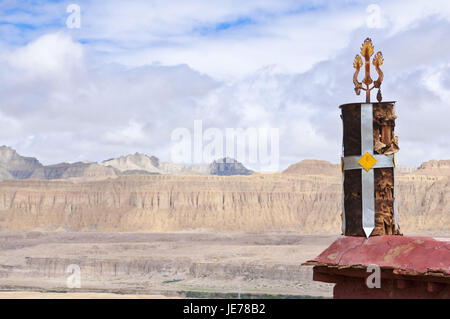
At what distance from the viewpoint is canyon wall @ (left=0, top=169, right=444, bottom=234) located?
429 feet

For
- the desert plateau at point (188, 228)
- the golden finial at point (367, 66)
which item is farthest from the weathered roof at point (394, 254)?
the desert plateau at point (188, 228)

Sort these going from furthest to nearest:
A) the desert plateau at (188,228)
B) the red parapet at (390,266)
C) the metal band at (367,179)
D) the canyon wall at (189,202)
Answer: the canyon wall at (189,202), the desert plateau at (188,228), the metal band at (367,179), the red parapet at (390,266)

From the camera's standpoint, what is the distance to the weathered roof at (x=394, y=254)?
19.9ft

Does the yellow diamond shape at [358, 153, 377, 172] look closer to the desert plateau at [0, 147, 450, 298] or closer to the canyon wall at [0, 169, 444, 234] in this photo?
the desert plateau at [0, 147, 450, 298]

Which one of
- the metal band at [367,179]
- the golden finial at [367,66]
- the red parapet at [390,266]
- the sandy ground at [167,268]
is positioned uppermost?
the golden finial at [367,66]

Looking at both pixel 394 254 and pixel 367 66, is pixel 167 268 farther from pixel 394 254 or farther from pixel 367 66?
pixel 394 254

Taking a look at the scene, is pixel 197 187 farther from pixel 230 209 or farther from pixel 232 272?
pixel 232 272

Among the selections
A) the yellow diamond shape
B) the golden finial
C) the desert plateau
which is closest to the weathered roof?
the yellow diamond shape

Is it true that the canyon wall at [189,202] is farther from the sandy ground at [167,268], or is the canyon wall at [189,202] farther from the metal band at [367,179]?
the metal band at [367,179]

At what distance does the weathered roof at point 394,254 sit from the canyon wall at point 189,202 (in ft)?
387

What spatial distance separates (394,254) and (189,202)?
132251mm

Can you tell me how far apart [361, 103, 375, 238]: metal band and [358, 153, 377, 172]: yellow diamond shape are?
36mm

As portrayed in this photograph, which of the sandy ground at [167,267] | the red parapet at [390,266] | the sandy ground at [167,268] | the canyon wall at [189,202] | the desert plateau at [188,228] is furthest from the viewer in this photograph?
the canyon wall at [189,202]

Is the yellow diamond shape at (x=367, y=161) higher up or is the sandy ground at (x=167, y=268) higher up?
the yellow diamond shape at (x=367, y=161)
